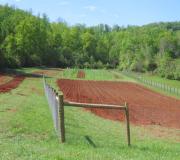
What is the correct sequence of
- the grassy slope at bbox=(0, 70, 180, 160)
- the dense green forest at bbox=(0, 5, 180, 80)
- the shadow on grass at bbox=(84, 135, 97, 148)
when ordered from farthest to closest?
the dense green forest at bbox=(0, 5, 180, 80) → the shadow on grass at bbox=(84, 135, 97, 148) → the grassy slope at bbox=(0, 70, 180, 160)

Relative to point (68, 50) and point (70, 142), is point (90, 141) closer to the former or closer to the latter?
point (70, 142)

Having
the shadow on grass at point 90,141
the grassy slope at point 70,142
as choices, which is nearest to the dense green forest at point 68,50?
the grassy slope at point 70,142

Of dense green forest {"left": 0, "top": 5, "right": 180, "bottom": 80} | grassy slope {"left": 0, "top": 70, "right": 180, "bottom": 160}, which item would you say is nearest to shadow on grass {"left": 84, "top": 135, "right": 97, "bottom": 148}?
grassy slope {"left": 0, "top": 70, "right": 180, "bottom": 160}

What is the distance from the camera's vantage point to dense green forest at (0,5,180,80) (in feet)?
336

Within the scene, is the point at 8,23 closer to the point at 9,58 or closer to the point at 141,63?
the point at 9,58

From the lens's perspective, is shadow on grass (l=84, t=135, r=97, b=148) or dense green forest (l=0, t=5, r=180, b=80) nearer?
shadow on grass (l=84, t=135, r=97, b=148)

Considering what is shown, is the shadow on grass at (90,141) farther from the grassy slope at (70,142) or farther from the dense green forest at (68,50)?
the dense green forest at (68,50)

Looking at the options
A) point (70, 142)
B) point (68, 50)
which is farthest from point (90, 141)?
point (68, 50)

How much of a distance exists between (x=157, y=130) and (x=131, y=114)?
761cm

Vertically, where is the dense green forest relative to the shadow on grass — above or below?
above

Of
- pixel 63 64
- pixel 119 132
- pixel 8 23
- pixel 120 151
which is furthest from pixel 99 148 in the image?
pixel 63 64

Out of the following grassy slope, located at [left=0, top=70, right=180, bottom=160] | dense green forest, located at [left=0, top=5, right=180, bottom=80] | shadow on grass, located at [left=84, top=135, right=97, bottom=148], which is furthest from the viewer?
dense green forest, located at [left=0, top=5, right=180, bottom=80]

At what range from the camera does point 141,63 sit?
499 feet

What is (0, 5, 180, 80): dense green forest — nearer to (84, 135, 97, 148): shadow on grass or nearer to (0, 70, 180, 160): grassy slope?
(0, 70, 180, 160): grassy slope
